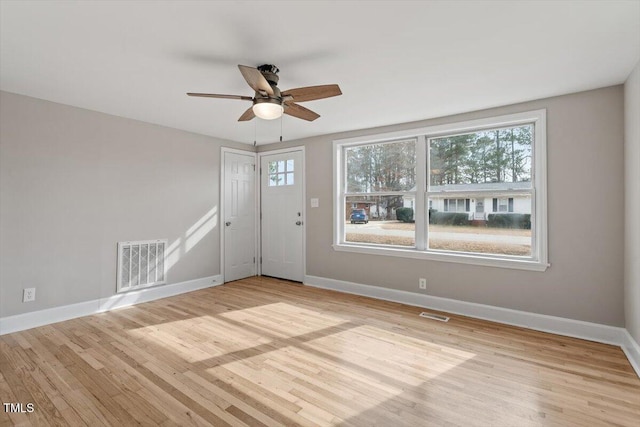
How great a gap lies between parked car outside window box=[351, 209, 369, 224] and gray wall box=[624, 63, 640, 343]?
105 inches

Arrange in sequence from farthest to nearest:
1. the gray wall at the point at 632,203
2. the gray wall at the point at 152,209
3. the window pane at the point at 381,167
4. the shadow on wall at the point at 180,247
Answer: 1. the window pane at the point at 381,167
2. the shadow on wall at the point at 180,247
3. the gray wall at the point at 152,209
4. the gray wall at the point at 632,203

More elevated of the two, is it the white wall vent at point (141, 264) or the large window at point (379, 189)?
the large window at point (379, 189)

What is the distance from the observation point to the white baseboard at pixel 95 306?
117 inches

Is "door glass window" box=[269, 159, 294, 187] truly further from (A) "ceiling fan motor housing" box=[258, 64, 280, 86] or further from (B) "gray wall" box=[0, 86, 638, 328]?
(A) "ceiling fan motor housing" box=[258, 64, 280, 86]

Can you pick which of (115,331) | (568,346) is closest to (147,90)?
(115,331)

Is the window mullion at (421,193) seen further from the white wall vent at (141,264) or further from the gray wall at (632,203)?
the white wall vent at (141,264)

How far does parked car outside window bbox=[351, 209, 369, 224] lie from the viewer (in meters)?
4.40

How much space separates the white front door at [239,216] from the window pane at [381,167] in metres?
1.84

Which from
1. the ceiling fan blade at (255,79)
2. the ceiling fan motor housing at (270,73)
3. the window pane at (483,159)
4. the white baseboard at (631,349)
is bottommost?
the white baseboard at (631,349)

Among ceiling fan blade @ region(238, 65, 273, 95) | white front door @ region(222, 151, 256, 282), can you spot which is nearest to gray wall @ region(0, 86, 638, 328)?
white front door @ region(222, 151, 256, 282)

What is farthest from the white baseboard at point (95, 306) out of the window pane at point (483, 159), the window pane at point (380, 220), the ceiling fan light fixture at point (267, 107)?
the window pane at point (483, 159)

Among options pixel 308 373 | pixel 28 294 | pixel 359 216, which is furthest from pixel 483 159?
pixel 28 294

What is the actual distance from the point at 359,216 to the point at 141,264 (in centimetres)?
303

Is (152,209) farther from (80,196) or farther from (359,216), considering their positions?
(359,216)
